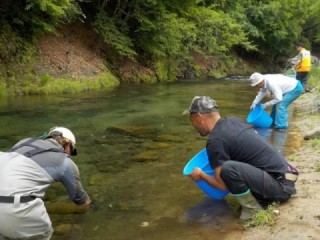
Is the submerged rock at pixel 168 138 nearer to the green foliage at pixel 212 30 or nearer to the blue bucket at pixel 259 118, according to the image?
the blue bucket at pixel 259 118

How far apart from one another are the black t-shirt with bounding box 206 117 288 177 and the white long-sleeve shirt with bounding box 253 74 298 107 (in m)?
4.13

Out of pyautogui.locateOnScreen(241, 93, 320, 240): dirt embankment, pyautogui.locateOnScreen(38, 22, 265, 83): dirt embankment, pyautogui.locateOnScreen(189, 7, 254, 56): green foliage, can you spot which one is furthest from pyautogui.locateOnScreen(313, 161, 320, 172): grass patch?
pyautogui.locateOnScreen(189, 7, 254, 56): green foliage

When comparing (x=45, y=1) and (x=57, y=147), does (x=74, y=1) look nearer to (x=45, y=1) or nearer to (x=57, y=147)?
(x=45, y=1)

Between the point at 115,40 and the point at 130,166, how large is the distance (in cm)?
1398

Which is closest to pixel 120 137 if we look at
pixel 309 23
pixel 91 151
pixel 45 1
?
pixel 91 151

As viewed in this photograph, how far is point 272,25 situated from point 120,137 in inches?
1193

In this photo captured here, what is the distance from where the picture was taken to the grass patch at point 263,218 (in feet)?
13.6

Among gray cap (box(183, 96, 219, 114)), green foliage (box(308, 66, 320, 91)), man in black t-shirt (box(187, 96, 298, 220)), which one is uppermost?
gray cap (box(183, 96, 219, 114))

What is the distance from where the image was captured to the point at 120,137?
8266 mm

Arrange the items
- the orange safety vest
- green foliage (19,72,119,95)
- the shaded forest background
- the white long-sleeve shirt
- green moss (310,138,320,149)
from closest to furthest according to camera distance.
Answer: green moss (310,138,320,149) < the white long-sleeve shirt < the orange safety vest < green foliage (19,72,119,95) < the shaded forest background

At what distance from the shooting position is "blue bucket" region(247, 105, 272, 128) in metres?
8.65

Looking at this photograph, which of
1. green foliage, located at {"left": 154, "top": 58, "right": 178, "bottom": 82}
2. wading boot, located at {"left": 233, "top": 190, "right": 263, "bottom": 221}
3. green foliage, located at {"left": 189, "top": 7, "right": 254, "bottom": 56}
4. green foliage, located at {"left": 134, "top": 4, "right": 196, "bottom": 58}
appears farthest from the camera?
green foliage, located at {"left": 189, "top": 7, "right": 254, "bottom": 56}

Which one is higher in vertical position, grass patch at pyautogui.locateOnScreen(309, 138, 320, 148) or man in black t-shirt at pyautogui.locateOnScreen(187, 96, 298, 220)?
man in black t-shirt at pyautogui.locateOnScreen(187, 96, 298, 220)

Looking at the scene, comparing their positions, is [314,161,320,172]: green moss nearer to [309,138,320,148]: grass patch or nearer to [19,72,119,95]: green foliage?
[309,138,320,148]: grass patch
